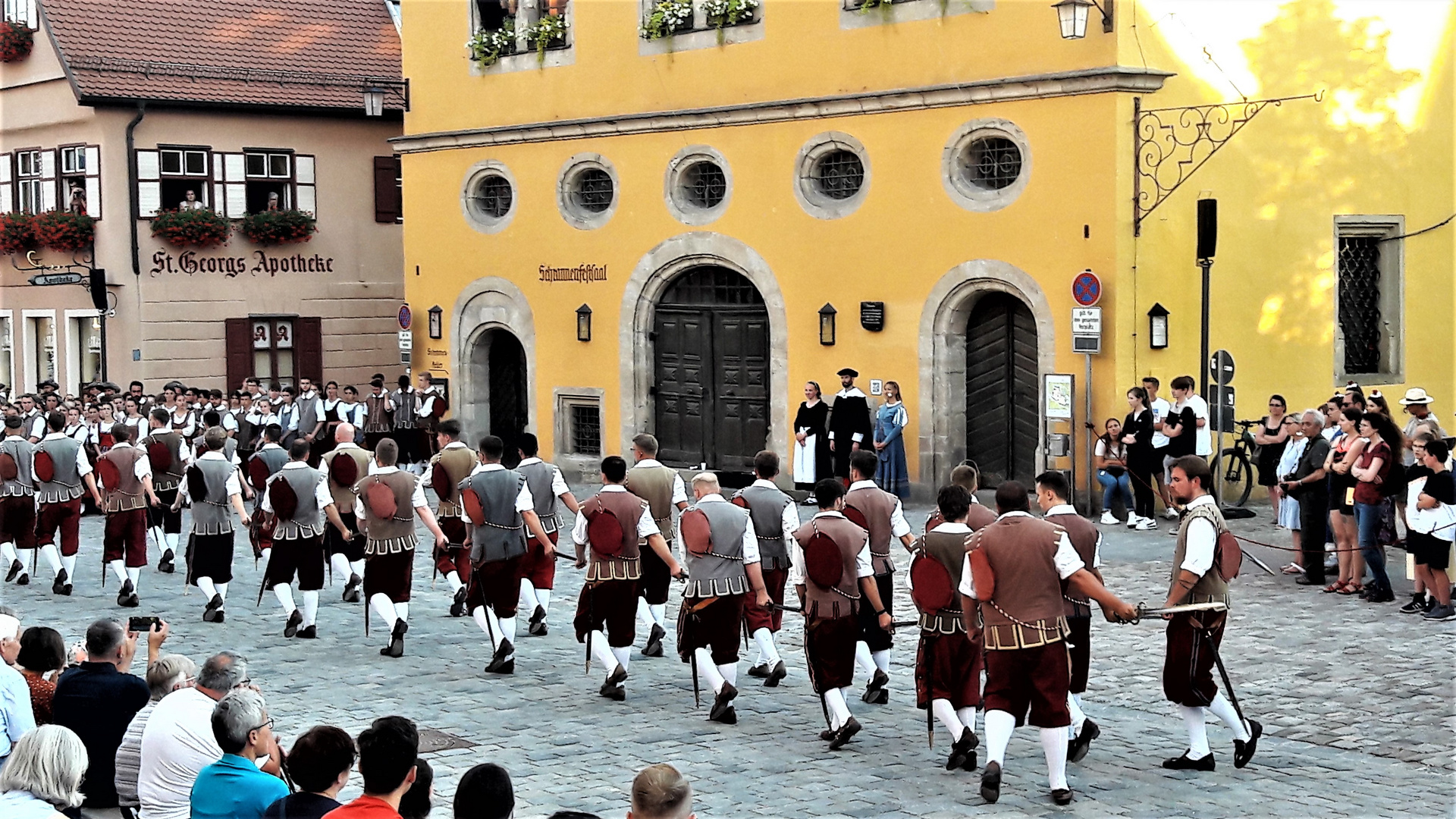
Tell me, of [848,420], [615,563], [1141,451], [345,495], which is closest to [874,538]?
Result: [615,563]

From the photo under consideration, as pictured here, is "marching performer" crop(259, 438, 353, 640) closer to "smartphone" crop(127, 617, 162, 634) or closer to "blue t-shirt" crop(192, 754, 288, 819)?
"smartphone" crop(127, 617, 162, 634)

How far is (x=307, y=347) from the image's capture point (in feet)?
107

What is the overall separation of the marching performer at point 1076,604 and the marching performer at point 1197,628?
468 millimetres

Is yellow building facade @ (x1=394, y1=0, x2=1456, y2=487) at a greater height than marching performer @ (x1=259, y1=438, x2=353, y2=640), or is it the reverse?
yellow building facade @ (x1=394, y1=0, x2=1456, y2=487)

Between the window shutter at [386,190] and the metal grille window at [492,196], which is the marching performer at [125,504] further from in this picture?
the window shutter at [386,190]

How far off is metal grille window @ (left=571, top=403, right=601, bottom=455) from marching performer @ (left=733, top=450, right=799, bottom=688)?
13.0m

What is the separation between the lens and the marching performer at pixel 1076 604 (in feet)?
33.0

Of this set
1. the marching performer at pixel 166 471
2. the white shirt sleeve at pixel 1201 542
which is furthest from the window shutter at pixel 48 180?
the white shirt sleeve at pixel 1201 542

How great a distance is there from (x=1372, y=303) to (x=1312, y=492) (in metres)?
7.36

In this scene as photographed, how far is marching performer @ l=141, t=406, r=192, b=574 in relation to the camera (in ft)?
58.7

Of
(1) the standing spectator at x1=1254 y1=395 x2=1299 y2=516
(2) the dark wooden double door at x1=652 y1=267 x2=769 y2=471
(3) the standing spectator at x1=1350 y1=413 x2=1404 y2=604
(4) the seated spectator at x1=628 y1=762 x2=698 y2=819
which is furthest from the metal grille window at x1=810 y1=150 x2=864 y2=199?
(4) the seated spectator at x1=628 y1=762 x2=698 y2=819

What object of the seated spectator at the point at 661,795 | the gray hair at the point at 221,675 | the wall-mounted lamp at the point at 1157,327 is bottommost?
the seated spectator at the point at 661,795

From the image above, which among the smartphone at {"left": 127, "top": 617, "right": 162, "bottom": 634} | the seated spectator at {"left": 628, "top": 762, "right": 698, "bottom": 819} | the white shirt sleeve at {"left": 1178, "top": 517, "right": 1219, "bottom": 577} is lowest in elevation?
the seated spectator at {"left": 628, "top": 762, "right": 698, "bottom": 819}

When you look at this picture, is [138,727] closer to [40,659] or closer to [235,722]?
[40,659]
